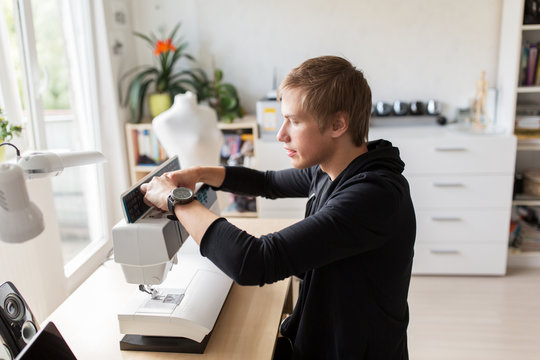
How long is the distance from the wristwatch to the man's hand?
1.2 inches

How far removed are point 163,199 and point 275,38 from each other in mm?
2436

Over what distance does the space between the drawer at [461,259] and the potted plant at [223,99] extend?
60.0 inches

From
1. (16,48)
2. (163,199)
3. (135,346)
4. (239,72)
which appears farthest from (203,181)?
(239,72)

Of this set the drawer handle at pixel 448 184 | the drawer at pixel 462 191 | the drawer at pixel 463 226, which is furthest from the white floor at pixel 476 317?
the drawer handle at pixel 448 184

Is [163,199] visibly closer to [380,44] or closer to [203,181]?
[203,181]

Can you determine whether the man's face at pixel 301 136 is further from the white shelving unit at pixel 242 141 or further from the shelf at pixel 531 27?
the shelf at pixel 531 27

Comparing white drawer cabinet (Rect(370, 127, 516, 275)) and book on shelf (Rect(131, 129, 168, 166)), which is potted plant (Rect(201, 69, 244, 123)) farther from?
white drawer cabinet (Rect(370, 127, 516, 275))

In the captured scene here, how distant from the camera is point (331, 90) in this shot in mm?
1241

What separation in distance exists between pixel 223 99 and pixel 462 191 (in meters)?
1.68

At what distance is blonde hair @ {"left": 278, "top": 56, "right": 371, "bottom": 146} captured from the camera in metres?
1.24

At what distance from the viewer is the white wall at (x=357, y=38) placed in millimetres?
3357

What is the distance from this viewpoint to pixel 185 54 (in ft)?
11.5

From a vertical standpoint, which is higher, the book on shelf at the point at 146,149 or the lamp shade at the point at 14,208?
the lamp shade at the point at 14,208

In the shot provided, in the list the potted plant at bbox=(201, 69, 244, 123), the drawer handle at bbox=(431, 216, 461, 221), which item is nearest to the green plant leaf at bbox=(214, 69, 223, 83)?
the potted plant at bbox=(201, 69, 244, 123)
